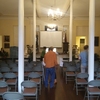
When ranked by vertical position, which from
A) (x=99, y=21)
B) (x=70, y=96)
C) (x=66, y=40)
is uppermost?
(x=99, y=21)

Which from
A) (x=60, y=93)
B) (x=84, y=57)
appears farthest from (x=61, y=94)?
(x=84, y=57)

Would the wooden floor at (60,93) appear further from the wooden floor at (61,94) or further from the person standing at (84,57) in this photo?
the person standing at (84,57)

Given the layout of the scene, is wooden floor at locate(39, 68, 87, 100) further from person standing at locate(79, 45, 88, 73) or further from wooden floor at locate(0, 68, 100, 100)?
person standing at locate(79, 45, 88, 73)

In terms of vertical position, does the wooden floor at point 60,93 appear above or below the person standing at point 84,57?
below

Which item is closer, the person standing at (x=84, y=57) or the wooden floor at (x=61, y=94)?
the wooden floor at (x=61, y=94)

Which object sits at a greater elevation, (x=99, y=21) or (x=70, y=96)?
(x=99, y=21)

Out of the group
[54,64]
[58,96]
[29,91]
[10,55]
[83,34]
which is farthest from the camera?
[83,34]

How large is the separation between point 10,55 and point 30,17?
4.07 meters

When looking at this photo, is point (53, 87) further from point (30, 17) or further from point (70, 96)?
point (30, 17)

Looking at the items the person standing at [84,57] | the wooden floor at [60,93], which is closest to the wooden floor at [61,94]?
the wooden floor at [60,93]

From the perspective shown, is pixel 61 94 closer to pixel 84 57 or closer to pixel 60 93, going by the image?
pixel 60 93

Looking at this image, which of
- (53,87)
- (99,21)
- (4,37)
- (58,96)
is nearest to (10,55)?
(4,37)

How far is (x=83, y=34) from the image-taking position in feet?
62.4

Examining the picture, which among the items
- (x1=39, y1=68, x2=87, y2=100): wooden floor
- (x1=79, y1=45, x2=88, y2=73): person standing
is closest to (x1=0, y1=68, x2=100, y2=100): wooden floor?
(x1=39, y1=68, x2=87, y2=100): wooden floor
